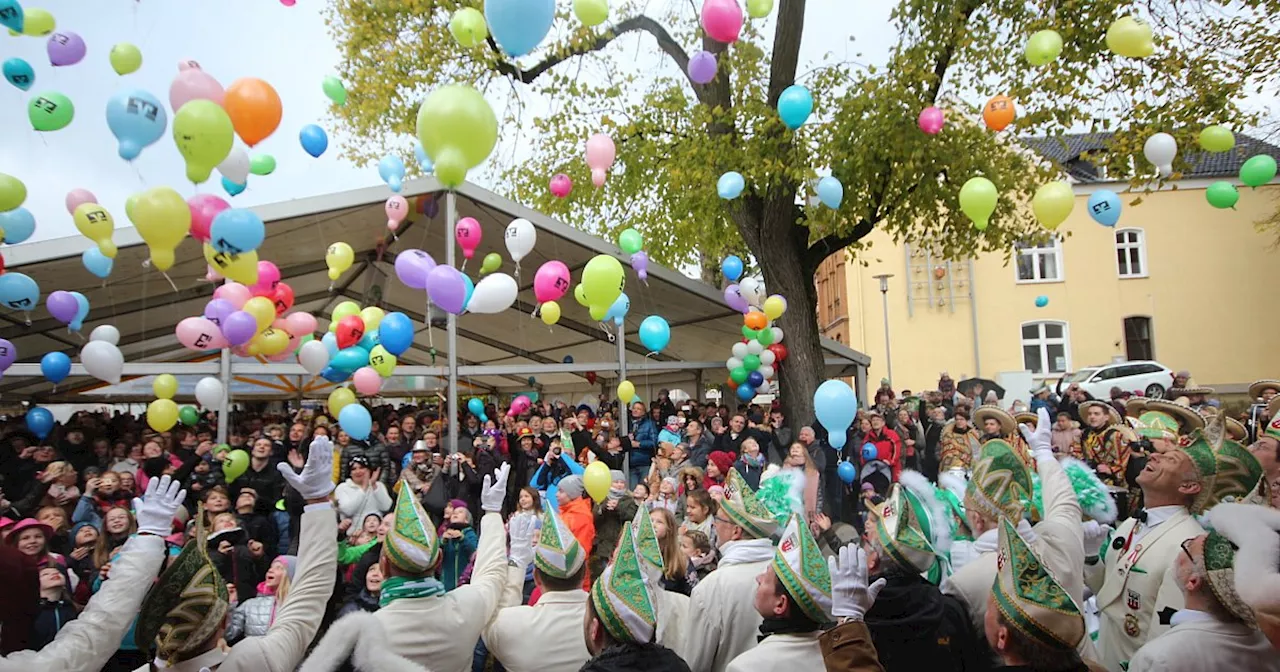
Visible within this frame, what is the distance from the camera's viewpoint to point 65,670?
2.50 metres

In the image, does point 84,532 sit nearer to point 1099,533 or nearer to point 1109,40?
point 1099,533

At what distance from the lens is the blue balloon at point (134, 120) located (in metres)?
5.88

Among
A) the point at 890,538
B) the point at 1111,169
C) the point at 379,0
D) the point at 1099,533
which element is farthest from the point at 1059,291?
the point at 890,538

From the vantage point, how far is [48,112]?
6871 millimetres

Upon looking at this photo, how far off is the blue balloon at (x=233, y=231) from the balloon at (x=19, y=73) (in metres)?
2.45

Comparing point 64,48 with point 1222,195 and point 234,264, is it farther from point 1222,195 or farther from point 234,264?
point 1222,195

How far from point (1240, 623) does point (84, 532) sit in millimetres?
5720

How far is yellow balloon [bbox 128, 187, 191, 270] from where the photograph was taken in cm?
582

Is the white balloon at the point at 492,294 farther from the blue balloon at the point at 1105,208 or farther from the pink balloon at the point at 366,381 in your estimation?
the blue balloon at the point at 1105,208

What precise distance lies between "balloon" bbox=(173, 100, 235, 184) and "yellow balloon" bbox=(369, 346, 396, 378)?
10.1 feet

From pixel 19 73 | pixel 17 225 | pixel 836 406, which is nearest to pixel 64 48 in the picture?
pixel 19 73

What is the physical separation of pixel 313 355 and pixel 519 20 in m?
4.11

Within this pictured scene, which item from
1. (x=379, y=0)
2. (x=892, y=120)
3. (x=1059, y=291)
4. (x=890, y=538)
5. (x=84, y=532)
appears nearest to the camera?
(x=890, y=538)

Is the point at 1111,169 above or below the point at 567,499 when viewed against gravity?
above
